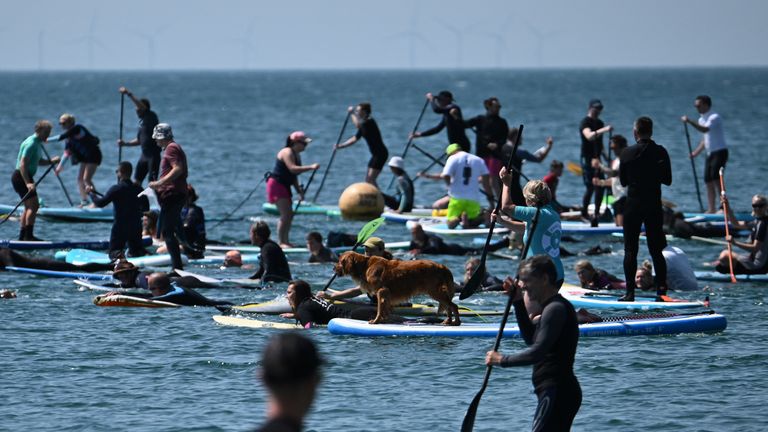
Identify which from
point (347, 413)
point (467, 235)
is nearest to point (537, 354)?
point (347, 413)

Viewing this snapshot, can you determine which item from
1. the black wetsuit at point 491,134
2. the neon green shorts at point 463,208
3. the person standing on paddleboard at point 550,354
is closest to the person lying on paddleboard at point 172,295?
the neon green shorts at point 463,208

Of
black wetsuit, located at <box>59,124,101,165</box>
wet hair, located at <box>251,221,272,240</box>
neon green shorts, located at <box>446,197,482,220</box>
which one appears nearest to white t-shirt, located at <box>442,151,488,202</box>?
neon green shorts, located at <box>446,197,482,220</box>

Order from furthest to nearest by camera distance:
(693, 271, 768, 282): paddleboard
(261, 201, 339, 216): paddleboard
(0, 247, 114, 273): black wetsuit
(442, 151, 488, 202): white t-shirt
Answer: (261, 201, 339, 216): paddleboard < (442, 151, 488, 202): white t-shirt < (0, 247, 114, 273): black wetsuit < (693, 271, 768, 282): paddleboard

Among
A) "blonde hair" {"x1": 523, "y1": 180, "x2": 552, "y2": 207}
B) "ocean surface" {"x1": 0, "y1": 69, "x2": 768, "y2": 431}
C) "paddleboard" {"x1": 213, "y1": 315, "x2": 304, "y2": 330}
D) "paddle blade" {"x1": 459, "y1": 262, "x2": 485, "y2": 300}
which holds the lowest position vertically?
"ocean surface" {"x1": 0, "y1": 69, "x2": 768, "y2": 431}

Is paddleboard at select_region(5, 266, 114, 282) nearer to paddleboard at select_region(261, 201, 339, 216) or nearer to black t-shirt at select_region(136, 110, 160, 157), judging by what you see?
black t-shirt at select_region(136, 110, 160, 157)

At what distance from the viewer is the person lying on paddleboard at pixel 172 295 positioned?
16.5 metres

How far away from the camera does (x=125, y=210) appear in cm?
1870

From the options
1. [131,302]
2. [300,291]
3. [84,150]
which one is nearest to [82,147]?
[84,150]

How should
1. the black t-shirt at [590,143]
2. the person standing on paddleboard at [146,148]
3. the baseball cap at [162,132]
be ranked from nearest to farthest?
the baseball cap at [162,132], the person standing on paddleboard at [146,148], the black t-shirt at [590,143]

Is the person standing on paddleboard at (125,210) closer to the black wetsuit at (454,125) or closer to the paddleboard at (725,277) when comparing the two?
the black wetsuit at (454,125)

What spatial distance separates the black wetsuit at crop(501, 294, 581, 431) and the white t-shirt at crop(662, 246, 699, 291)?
28.0ft

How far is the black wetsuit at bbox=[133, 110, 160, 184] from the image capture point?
2336cm

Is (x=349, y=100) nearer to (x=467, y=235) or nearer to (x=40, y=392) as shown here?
(x=467, y=235)

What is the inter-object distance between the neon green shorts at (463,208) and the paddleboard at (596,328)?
26.6 feet
